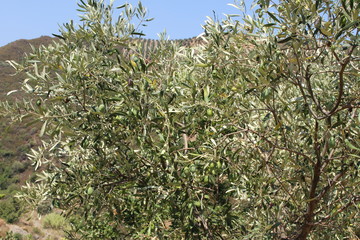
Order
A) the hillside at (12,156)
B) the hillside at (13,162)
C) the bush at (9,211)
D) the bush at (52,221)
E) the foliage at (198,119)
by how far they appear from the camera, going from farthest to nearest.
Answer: the hillside at (12,156), the hillside at (13,162), the bush at (9,211), the bush at (52,221), the foliage at (198,119)

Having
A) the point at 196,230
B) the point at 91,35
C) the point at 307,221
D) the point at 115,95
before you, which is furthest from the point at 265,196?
the point at 91,35

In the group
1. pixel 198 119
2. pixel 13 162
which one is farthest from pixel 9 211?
pixel 198 119

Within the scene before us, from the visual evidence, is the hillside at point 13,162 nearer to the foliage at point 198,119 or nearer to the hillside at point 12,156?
the hillside at point 12,156

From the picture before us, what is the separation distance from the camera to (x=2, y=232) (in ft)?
63.6

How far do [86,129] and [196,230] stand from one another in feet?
4.84

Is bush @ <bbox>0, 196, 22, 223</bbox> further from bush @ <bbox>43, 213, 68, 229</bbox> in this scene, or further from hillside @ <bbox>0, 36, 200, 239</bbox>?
bush @ <bbox>43, 213, 68, 229</bbox>

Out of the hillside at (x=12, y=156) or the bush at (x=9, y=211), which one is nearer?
the bush at (x=9, y=211)

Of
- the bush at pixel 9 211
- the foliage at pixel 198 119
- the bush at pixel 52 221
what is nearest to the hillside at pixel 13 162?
the bush at pixel 9 211

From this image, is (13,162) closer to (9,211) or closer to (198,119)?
(9,211)

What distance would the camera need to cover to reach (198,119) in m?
3.58

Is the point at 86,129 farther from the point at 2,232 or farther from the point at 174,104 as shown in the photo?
the point at 2,232

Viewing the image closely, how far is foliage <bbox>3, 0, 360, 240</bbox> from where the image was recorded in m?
2.82

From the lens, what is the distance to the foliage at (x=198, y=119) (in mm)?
2824

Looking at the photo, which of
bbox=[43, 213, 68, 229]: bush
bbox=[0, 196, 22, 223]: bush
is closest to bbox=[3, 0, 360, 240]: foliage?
bbox=[43, 213, 68, 229]: bush
